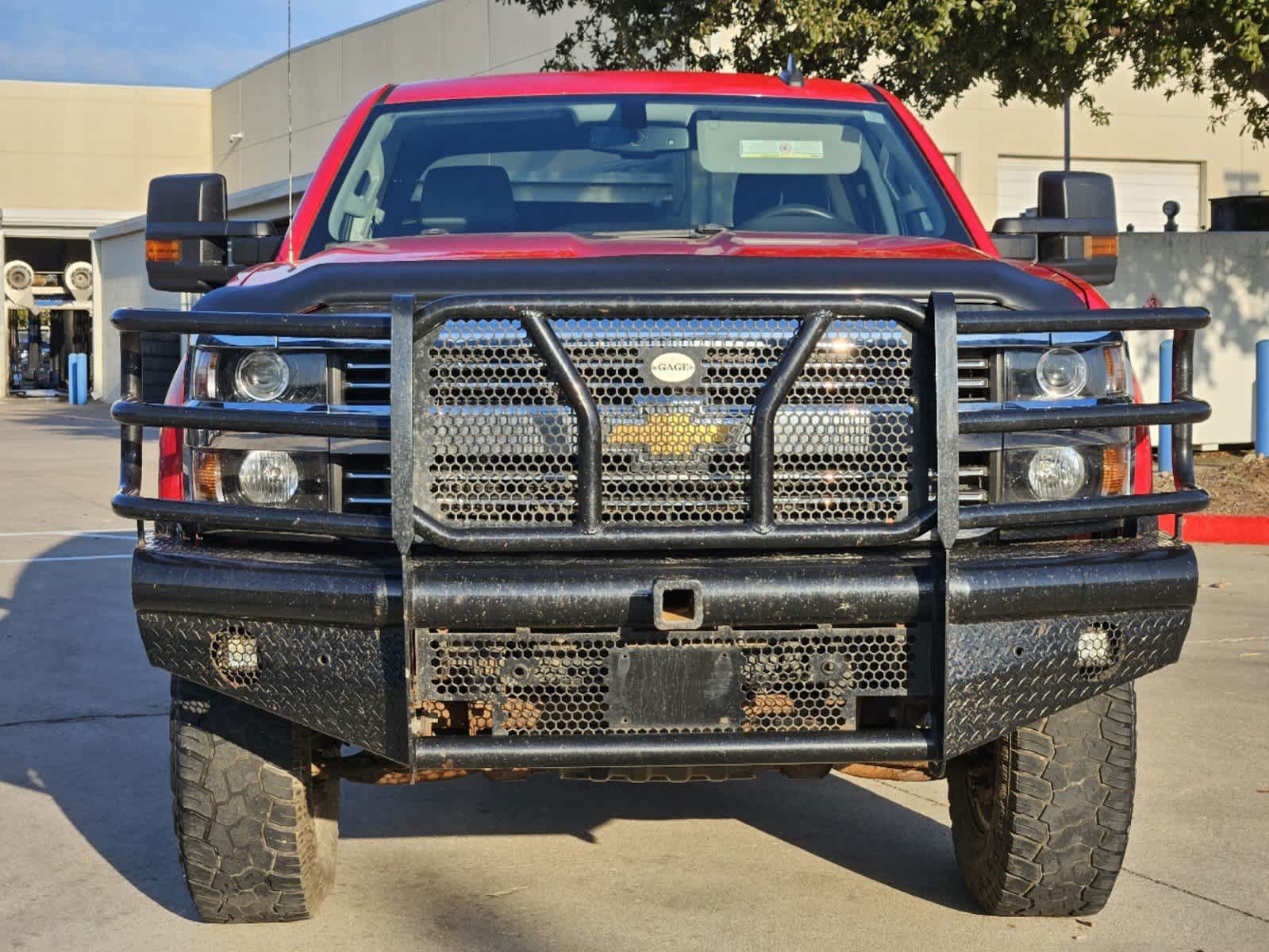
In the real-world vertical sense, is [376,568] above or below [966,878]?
above

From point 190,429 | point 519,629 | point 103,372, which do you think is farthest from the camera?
point 103,372

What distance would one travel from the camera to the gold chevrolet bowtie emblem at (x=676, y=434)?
3414mm

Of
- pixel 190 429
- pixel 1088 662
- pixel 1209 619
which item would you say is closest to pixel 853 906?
pixel 1088 662

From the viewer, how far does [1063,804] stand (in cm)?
387

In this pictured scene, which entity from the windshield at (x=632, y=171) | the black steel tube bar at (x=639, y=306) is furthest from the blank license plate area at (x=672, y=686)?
the windshield at (x=632, y=171)

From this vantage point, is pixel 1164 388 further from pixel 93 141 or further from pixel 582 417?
pixel 93 141

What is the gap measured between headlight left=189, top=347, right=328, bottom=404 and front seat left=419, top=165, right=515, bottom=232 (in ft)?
4.21

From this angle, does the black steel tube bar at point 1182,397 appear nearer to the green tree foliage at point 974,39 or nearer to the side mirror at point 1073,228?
the side mirror at point 1073,228

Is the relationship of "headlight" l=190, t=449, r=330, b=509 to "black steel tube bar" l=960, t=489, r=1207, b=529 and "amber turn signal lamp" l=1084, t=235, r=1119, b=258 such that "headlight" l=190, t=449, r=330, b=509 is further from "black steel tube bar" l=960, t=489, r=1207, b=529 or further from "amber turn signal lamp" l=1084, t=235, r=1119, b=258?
"amber turn signal lamp" l=1084, t=235, r=1119, b=258

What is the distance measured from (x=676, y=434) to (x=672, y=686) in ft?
1.67

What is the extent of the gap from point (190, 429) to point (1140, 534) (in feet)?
6.81

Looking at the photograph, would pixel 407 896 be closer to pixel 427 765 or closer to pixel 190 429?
pixel 427 765

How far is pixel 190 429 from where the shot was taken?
11.8ft

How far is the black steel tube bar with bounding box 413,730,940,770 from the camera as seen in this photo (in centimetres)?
340
